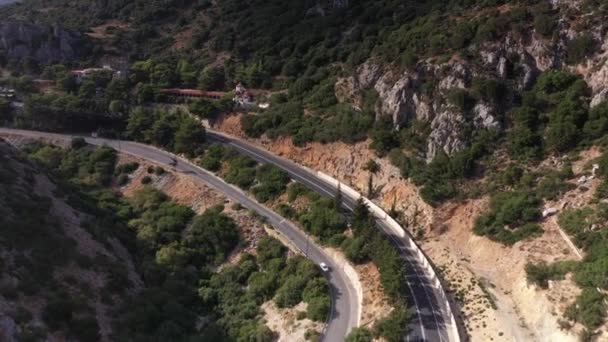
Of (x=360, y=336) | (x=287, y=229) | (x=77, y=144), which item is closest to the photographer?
(x=360, y=336)

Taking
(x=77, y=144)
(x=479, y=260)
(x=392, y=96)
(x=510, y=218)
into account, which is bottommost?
(x=479, y=260)

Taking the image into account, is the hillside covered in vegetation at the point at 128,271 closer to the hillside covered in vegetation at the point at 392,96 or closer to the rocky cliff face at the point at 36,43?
the hillside covered in vegetation at the point at 392,96

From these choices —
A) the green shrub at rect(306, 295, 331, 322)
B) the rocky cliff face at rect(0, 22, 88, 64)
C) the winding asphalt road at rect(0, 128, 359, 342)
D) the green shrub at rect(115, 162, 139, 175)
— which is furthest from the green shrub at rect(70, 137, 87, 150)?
the green shrub at rect(306, 295, 331, 322)

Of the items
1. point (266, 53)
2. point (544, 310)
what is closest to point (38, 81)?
point (266, 53)

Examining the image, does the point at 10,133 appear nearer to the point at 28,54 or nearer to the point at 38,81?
the point at 38,81

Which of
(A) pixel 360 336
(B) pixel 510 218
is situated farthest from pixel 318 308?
(B) pixel 510 218

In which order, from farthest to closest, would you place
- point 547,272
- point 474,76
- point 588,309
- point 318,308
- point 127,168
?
point 127,168
point 474,76
point 318,308
point 547,272
point 588,309

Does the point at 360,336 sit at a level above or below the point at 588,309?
below

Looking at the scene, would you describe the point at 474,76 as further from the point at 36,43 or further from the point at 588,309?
the point at 36,43
